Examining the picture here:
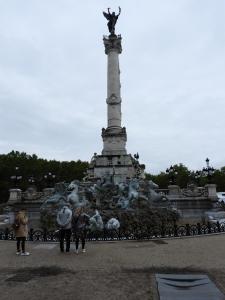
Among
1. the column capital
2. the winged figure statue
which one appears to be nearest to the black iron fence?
the column capital

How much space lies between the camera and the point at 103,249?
13.6 metres

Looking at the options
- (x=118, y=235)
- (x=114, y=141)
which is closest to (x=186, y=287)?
(x=118, y=235)

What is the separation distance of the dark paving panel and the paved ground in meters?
0.20

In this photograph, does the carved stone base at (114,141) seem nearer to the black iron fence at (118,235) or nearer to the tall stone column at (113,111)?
the tall stone column at (113,111)

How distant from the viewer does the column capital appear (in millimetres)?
46656

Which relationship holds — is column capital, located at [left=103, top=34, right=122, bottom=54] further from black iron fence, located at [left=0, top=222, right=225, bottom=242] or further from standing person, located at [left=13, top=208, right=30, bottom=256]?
standing person, located at [left=13, top=208, right=30, bottom=256]

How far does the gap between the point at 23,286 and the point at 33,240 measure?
8.59 m

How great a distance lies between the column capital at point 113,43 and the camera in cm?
4666

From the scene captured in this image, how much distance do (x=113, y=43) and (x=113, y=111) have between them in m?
9.56

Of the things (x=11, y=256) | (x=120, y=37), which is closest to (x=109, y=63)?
(x=120, y=37)

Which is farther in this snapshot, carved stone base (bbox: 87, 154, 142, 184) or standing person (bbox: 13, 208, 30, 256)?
carved stone base (bbox: 87, 154, 142, 184)

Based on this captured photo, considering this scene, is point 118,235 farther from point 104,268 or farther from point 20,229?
point 104,268

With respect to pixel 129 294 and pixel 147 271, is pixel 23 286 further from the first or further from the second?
pixel 147 271

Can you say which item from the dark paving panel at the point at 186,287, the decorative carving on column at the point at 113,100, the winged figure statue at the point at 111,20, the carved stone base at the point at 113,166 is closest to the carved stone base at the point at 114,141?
the carved stone base at the point at 113,166
